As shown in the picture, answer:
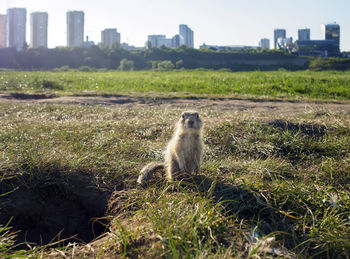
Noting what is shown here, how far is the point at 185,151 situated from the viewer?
3.84 metres

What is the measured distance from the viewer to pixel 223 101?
10.6 metres

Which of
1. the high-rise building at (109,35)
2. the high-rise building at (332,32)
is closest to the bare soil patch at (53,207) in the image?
the high-rise building at (332,32)

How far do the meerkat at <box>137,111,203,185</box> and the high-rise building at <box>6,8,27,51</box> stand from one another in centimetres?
7782

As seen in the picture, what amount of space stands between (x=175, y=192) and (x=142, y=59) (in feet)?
188

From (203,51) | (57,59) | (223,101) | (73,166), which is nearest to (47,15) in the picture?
(57,59)

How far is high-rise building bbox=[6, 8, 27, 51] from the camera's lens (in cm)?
7262

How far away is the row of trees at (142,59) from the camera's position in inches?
2103

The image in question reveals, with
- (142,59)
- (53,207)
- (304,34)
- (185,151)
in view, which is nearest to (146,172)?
(185,151)

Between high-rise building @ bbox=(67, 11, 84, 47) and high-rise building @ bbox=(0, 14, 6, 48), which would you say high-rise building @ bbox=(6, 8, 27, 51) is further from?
high-rise building @ bbox=(67, 11, 84, 47)

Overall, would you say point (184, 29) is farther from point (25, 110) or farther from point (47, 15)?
point (25, 110)

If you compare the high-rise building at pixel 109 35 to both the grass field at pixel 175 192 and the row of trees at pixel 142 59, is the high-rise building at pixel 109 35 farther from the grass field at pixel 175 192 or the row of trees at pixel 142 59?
the grass field at pixel 175 192

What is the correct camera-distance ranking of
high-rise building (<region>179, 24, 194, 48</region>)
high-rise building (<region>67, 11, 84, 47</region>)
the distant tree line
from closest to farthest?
the distant tree line < high-rise building (<region>67, 11, 84, 47</region>) < high-rise building (<region>179, 24, 194, 48</region>)

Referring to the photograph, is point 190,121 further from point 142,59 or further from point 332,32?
point 332,32

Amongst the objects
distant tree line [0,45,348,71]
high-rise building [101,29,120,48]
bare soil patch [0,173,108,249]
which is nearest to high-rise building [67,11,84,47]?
high-rise building [101,29,120,48]
